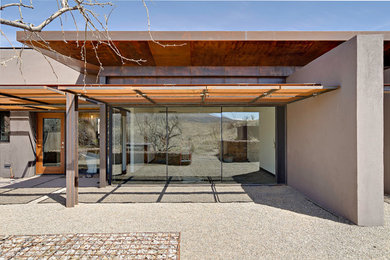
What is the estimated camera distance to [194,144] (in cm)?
779

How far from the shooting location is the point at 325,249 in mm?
3145

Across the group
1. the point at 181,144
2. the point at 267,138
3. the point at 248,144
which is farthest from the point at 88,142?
the point at 267,138

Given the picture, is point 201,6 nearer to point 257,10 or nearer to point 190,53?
point 190,53

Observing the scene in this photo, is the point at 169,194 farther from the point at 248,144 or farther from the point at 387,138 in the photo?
the point at 387,138

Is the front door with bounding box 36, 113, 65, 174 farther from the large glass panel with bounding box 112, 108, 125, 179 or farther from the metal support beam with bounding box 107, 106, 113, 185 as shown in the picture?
the metal support beam with bounding box 107, 106, 113, 185

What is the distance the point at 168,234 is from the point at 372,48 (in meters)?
4.65

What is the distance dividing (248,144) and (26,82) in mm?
8249

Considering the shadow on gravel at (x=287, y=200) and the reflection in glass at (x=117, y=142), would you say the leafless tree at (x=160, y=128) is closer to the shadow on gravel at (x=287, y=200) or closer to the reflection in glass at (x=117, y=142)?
the reflection in glass at (x=117, y=142)

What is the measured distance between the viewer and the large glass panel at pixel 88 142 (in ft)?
27.2

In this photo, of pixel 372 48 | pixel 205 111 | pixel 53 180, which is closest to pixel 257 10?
pixel 205 111

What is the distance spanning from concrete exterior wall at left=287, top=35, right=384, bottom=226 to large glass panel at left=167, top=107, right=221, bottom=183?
327 centimetres

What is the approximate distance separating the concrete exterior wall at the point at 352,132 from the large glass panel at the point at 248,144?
250 cm

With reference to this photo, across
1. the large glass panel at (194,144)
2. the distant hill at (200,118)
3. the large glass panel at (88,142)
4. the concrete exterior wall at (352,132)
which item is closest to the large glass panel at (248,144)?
the distant hill at (200,118)

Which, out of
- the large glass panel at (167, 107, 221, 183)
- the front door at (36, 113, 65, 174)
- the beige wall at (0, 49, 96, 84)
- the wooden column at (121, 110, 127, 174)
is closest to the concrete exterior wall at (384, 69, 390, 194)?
the large glass panel at (167, 107, 221, 183)
